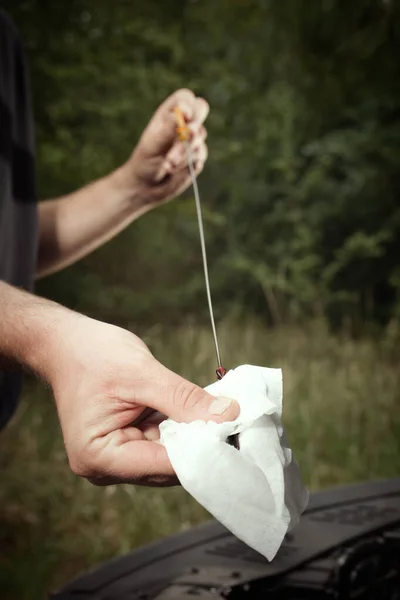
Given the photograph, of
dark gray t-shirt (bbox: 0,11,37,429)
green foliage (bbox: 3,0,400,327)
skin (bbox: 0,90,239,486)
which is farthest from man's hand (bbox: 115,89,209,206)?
green foliage (bbox: 3,0,400,327)

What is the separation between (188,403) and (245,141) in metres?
1.78

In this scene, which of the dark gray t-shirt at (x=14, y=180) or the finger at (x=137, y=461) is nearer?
the finger at (x=137, y=461)

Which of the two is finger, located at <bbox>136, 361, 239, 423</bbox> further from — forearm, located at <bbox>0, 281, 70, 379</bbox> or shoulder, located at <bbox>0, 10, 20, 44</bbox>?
shoulder, located at <bbox>0, 10, 20, 44</bbox>

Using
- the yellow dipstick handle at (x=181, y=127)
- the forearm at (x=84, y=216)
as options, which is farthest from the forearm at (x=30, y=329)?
the forearm at (x=84, y=216)

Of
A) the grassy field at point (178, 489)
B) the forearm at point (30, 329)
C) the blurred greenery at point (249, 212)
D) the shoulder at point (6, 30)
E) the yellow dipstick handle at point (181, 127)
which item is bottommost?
the grassy field at point (178, 489)

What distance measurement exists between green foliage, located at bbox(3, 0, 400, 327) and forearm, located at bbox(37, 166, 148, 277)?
905 mm

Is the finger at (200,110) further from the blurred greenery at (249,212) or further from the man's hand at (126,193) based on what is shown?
the blurred greenery at (249,212)

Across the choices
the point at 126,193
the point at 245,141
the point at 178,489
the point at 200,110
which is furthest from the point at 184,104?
the point at 245,141

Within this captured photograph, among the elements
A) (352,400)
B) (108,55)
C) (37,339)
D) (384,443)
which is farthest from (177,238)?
(37,339)

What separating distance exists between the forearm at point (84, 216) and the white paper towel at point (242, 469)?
0.59 metres

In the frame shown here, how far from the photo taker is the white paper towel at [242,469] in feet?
1.31

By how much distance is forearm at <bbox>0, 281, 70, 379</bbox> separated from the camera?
46cm

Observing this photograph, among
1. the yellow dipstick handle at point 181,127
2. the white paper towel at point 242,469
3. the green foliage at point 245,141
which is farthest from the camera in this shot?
the green foliage at point 245,141

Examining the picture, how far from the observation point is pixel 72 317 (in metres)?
0.46
